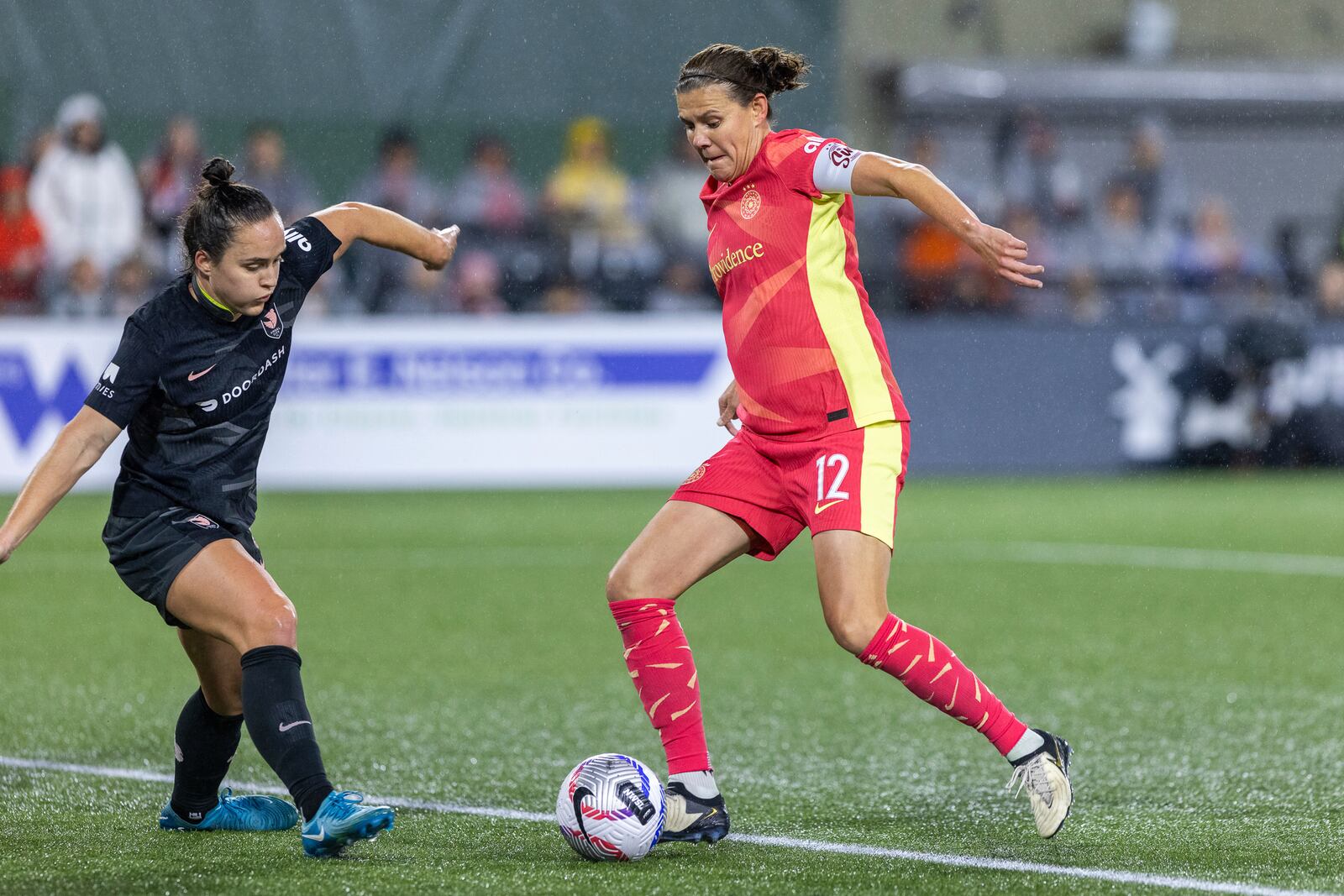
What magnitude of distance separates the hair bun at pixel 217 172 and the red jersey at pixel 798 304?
3.94ft

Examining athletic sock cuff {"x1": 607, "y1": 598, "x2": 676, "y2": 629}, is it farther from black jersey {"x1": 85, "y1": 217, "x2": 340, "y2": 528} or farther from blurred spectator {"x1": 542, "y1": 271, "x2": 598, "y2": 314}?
blurred spectator {"x1": 542, "y1": 271, "x2": 598, "y2": 314}

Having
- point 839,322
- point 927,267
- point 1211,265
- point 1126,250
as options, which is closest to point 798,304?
point 839,322

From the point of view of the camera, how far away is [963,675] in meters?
4.18

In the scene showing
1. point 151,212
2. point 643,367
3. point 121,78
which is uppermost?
point 121,78

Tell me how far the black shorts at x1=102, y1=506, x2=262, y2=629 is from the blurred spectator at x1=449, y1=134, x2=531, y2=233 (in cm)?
939

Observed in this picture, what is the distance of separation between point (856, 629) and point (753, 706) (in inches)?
80.7

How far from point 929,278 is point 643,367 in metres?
2.53

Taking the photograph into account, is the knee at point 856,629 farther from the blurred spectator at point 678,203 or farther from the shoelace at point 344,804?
the blurred spectator at point 678,203

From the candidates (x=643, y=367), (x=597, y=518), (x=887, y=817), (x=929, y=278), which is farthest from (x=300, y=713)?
(x=929, y=278)

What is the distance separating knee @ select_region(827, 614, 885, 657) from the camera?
4.13 metres

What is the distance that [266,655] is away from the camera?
3.99 m

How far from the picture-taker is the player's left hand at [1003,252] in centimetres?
397

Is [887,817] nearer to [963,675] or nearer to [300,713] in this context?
[963,675]

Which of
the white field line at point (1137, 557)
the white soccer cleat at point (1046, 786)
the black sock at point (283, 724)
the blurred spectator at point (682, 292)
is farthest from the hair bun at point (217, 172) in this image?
the blurred spectator at point (682, 292)
